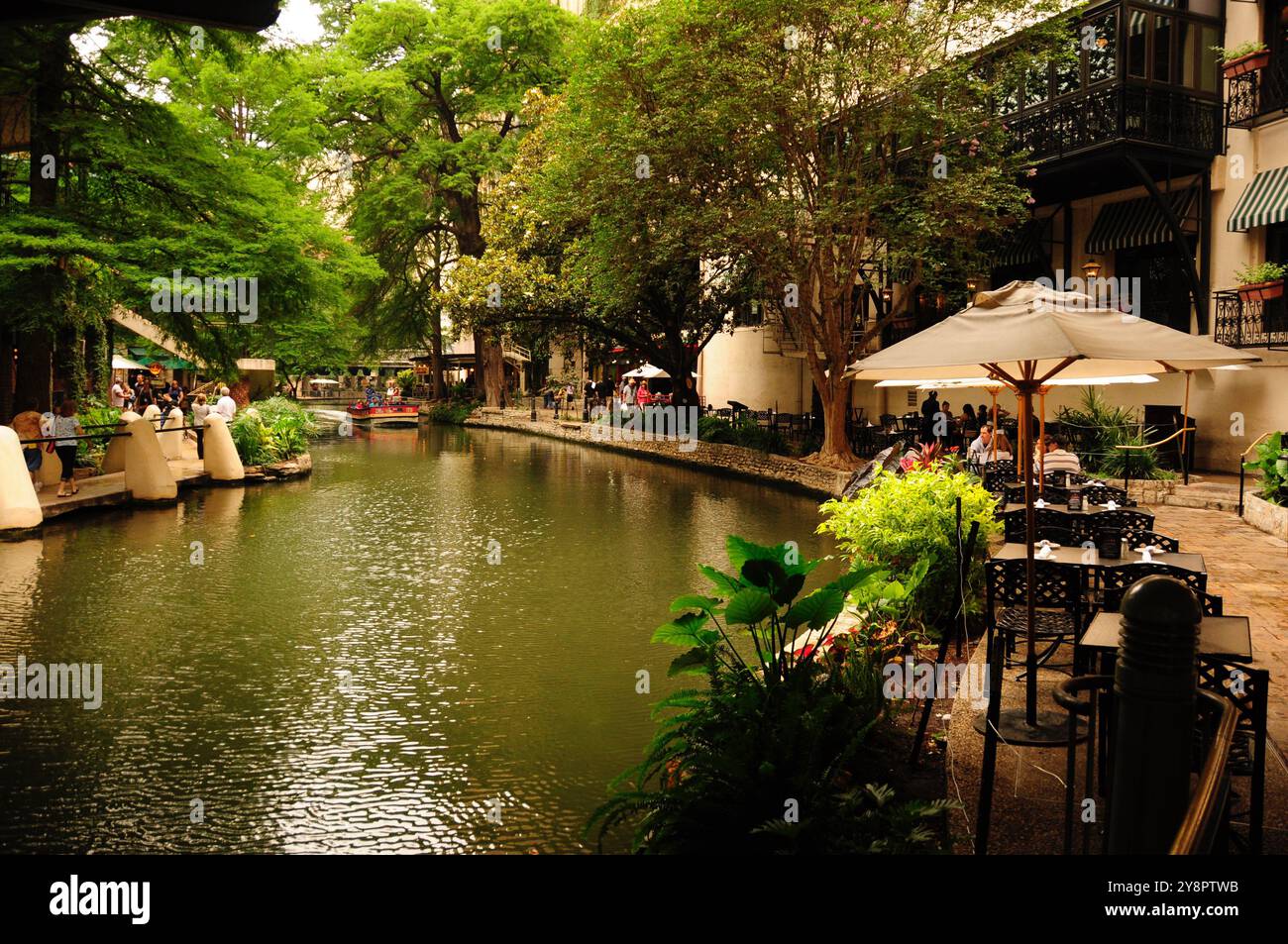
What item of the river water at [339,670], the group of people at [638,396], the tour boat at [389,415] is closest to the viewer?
the river water at [339,670]

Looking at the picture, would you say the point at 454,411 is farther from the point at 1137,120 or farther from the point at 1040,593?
the point at 1040,593

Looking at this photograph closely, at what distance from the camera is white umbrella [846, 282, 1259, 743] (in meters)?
5.93

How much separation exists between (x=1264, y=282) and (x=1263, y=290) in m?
0.14

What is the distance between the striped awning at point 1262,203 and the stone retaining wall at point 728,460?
9012 millimetres

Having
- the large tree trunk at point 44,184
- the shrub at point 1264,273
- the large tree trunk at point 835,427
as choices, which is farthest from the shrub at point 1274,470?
the large tree trunk at point 44,184

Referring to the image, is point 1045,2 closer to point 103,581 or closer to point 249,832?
point 103,581

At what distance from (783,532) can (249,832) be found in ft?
37.7

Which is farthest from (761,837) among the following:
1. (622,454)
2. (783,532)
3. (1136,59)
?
(622,454)

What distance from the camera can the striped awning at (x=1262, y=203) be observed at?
18797 millimetres

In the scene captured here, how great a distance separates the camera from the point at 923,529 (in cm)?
894

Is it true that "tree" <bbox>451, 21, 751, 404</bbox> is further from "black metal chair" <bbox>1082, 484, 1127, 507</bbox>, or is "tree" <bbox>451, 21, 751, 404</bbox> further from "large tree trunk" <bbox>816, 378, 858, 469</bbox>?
"black metal chair" <bbox>1082, 484, 1127, 507</bbox>

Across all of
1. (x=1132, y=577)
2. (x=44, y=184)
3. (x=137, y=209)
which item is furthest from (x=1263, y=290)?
(x=44, y=184)

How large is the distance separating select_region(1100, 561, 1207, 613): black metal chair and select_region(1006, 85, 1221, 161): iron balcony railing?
52.0 feet

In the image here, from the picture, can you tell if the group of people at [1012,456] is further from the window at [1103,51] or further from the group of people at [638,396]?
the group of people at [638,396]
